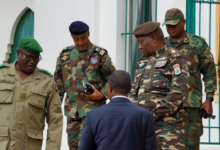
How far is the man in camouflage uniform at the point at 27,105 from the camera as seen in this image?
4.62 metres

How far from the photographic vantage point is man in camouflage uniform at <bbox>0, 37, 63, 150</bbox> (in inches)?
182

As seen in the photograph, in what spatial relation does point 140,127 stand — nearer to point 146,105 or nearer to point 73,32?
point 146,105

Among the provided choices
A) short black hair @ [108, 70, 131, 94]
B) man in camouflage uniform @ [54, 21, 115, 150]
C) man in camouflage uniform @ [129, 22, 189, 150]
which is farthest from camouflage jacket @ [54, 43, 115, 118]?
short black hair @ [108, 70, 131, 94]

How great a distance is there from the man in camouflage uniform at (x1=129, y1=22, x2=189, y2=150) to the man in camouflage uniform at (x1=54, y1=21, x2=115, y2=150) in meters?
0.92

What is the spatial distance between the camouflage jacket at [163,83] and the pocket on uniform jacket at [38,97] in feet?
2.97

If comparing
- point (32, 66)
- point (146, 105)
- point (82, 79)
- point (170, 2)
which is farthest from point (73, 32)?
point (170, 2)

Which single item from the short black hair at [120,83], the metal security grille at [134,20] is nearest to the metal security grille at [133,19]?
the metal security grille at [134,20]

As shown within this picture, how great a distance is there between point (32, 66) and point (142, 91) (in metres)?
1.08

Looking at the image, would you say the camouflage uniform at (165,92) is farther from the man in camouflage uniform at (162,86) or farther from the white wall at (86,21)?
the white wall at (86,21)

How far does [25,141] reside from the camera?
15.3 ft

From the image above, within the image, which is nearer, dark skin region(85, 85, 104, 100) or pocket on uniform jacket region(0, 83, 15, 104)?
pocket on uniform jacket region(0, 83, 15, 104)

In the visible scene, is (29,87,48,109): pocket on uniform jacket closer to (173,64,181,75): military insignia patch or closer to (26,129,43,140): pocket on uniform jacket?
(26,129,43,140): pocket on uniform jacket

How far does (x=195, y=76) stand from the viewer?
18.1 feet

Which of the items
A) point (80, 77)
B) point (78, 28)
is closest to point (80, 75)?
point (80, 77)
